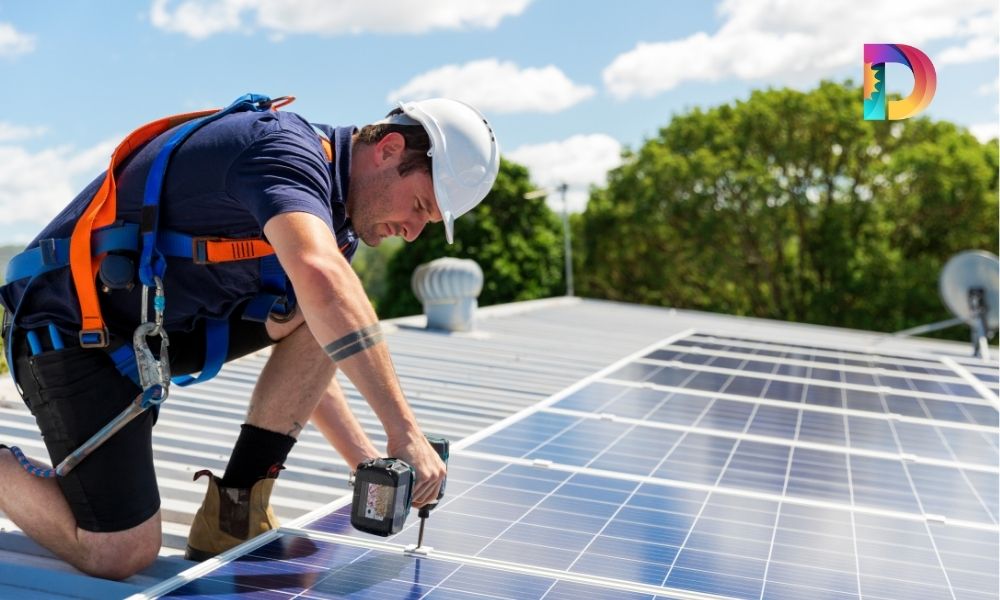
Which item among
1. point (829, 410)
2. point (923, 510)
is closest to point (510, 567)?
point (923, 510)

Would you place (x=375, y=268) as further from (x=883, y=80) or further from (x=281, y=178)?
(x=281, y=178)

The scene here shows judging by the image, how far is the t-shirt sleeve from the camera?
2.95m

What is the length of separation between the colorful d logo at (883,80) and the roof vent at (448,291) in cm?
483

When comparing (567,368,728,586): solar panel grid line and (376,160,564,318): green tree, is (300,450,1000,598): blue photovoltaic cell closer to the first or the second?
(567,368,728,586): solar panel grid line

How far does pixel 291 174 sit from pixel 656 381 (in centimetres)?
605

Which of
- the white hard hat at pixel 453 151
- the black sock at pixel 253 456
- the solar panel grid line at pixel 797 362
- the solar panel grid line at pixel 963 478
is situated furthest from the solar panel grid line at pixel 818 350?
the white hard hat at pixel 453 151

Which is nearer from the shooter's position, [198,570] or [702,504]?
[198,570]

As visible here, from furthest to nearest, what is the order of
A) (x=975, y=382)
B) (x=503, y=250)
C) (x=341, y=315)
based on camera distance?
(x=503, y=250) < (x=975, y=382) < (x=341, y=315)

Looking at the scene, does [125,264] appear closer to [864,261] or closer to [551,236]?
[864,261]

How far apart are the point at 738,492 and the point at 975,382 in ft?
23.2

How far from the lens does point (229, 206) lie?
133 inches

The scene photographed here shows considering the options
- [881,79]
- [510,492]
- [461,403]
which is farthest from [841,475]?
[881,79]

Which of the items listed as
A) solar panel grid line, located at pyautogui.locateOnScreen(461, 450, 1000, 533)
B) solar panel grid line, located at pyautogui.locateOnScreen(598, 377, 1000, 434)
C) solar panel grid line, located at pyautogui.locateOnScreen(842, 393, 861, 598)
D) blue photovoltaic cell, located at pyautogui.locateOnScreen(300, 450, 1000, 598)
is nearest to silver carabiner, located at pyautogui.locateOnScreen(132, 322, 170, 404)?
blue photovoltaic cell, located at pyautogui.locateOnScreen(300, 450, 1000, 598)

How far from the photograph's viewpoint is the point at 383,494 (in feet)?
9.53
